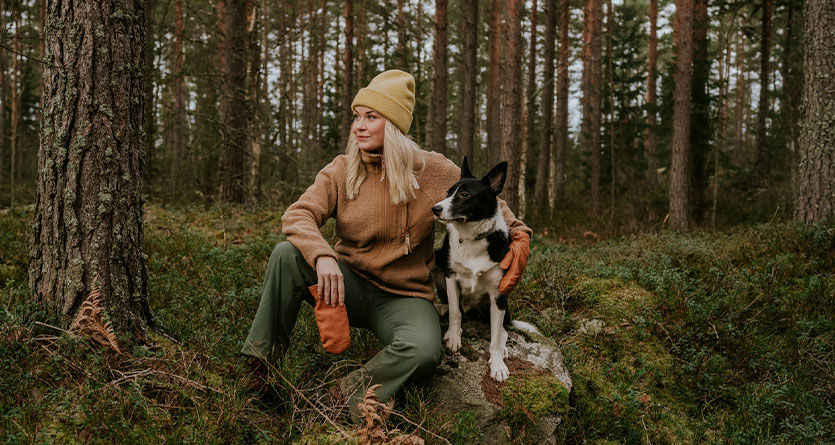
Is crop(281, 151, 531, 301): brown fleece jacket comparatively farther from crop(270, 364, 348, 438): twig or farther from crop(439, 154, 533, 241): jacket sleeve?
crop(270, 364, 348, 438): twig

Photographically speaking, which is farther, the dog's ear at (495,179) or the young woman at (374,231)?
the dog's ear at (495,179)

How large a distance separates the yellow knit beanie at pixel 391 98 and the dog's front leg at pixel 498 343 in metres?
1.49

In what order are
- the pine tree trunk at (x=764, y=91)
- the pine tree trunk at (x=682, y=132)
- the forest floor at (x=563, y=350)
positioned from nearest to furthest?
1. the forest floor at (x=563, y=350)
2. the pine tree trunk at (x=682, y=132)
3. the pine tree trunk at (x=764, y=91)

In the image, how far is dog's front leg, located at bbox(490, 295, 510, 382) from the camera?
359 centimetres

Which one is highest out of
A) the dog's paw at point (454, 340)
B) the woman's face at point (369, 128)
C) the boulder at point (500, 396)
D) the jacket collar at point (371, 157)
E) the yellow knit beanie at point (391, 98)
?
the yellow knit beanie at point (391, 98)

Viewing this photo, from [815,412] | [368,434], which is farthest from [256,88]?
[815,412]

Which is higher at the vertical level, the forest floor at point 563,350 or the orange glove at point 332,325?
the orange glove at point 332,325

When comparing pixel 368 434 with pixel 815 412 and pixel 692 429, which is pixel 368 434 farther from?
pixel 815 412

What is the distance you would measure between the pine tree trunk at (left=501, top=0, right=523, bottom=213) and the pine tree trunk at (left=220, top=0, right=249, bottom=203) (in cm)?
566

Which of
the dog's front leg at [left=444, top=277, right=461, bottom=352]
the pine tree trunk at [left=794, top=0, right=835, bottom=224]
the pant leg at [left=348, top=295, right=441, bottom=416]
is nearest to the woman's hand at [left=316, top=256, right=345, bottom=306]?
the pant leg at [left=348, top=295, right=441, bottom=416]

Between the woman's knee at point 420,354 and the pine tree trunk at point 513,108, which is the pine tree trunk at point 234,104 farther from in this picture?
the woman's knee at point 420,354

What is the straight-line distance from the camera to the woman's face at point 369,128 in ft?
12.1

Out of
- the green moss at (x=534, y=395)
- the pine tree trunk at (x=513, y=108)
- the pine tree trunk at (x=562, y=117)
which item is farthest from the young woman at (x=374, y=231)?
the pine tree trunk at (x=562, y=117)

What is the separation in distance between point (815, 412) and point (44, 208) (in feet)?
20.1
